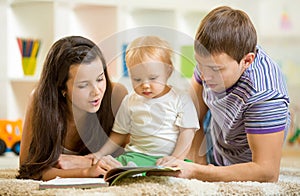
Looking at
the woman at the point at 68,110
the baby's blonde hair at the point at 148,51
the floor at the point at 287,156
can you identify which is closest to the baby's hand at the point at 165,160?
the woman at the point at 68,110

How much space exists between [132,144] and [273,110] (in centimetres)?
38

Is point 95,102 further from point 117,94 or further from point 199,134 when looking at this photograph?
point 199,134

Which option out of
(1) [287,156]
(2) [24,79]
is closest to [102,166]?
(2) [24,79]

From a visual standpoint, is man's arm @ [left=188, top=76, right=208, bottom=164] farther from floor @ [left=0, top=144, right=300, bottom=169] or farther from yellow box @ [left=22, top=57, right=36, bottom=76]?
yellow box @ [left=22, top=57, right=36, bottom=76]

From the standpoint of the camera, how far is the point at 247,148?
157 centimetres

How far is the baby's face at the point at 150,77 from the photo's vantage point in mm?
1290

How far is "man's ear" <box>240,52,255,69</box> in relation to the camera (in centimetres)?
138

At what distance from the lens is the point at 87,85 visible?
1353mm

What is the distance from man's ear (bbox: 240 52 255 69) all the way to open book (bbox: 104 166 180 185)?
34 cm

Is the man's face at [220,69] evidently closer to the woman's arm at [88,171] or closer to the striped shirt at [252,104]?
the striped shirt at [252,104]

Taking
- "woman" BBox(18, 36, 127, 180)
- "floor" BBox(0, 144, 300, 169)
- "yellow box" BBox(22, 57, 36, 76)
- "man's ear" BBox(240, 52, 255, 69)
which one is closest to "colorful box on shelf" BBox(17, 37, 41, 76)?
"yellow box" BBox(22, 57, 36, 76)

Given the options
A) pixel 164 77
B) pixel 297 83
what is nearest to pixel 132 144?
pixel 164 77

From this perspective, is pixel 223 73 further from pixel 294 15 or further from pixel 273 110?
pixel 294 15

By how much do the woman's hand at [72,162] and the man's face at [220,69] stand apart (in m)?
0.39
